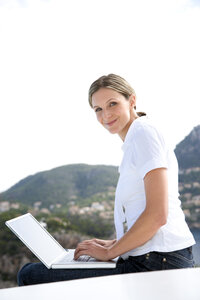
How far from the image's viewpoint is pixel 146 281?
1.82 ft

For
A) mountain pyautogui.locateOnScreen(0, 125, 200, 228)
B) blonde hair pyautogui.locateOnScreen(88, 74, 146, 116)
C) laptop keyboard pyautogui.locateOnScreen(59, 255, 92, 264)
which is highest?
mountain pyautogui.locateOnScreen(0, 125, 200, 228)

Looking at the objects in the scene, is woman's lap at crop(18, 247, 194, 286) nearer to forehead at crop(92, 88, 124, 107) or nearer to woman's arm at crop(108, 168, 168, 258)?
woman's arm at crop(108, 168, 168, 258)

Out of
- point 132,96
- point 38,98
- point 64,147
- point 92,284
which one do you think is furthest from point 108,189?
A: point 92,284

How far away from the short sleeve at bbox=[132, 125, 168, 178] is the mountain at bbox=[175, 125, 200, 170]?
5472 millimetres

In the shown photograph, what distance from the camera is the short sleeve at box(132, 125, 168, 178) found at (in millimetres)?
1124

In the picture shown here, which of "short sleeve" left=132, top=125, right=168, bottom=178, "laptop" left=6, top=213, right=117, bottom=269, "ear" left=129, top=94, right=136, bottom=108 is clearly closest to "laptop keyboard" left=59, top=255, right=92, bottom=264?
"laptop" left=6, top=213, right=117, bottom=269

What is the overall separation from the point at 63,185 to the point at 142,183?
6.95m

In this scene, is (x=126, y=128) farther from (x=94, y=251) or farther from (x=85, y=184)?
(x=85, y=184)

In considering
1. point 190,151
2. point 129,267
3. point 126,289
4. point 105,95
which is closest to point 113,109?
point 105,95

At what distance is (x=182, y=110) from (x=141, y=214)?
691 cm

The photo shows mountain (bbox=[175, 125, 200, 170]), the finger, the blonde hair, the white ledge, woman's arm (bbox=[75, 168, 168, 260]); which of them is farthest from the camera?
mountain (bbox=[175, 125, 200, 170])

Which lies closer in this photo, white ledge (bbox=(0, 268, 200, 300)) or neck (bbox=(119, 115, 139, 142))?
white ledge (bbox=(0, 268, 200, 300))

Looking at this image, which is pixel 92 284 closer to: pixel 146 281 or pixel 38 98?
pixel 146 281

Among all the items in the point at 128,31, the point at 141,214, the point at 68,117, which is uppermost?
the point at 128,31
